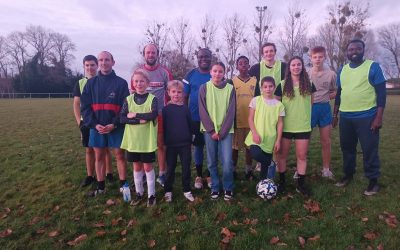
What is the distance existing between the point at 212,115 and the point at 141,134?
1.13m

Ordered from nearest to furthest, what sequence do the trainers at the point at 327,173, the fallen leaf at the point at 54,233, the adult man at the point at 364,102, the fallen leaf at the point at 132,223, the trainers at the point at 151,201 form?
the fallen leaf at the point at 54,233, the fallen leaf at the point at 132,223, the trainers at the point at 151,201, the adult man at the point at 364,102, the trainers at the point at 327,173

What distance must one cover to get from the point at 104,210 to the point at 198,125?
6.75 feet

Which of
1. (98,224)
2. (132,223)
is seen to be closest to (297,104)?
(132,223)

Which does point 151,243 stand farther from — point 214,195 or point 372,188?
point 372,188

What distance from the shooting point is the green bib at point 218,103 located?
197 inches

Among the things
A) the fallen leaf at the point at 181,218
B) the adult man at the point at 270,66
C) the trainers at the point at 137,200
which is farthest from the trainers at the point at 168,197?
the adult man at the point at 270,66

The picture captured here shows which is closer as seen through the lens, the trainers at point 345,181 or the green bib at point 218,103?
the green bib at point 218,103

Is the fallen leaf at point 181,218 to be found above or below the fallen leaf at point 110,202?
below

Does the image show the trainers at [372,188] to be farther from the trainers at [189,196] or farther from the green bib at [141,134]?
the green bib at [141,134]

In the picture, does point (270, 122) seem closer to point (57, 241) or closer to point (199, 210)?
point (199, 210)

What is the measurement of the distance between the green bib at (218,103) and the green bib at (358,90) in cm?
205

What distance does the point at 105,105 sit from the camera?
516cm

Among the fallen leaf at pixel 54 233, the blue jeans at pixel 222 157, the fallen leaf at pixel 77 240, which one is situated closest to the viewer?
the fallen leaf at pixel 77 240

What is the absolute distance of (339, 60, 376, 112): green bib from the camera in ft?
17.0
